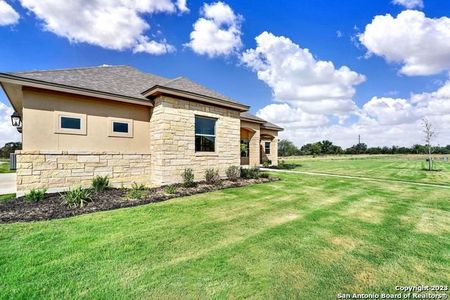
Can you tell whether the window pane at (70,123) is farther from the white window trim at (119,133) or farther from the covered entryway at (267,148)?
the covered entryway at (267,148)

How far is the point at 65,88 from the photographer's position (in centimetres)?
810

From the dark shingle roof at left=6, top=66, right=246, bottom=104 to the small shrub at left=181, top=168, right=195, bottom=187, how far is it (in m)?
3.69

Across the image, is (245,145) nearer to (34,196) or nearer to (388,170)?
(388,170)

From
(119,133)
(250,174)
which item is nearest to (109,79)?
(119,133)

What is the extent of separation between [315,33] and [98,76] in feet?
44.2

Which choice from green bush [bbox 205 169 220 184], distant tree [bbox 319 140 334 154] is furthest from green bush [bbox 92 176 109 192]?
distant tree [bbox 319 140 334 154]

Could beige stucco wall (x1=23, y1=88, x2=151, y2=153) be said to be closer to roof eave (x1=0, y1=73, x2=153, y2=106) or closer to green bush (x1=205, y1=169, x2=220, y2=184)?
roof eave (x1=0, y1=73, x2=153, y2=106)

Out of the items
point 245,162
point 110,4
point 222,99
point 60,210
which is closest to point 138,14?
point 110,4

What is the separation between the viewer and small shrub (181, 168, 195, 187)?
924cm

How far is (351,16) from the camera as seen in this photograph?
13.2m

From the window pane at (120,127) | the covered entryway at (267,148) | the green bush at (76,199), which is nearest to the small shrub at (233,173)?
the window pane at (120,127)

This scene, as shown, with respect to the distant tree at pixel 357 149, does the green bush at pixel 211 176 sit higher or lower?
lower

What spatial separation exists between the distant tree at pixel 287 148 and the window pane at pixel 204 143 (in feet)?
239

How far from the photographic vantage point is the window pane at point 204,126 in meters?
10.6
